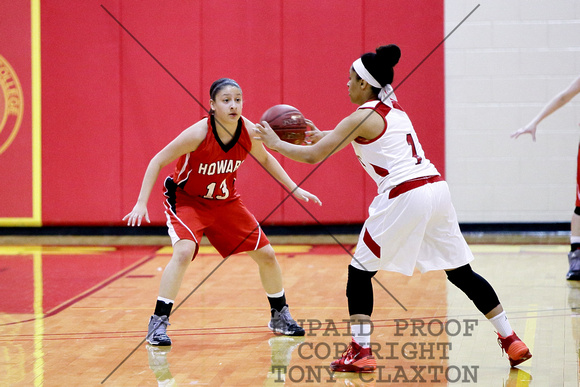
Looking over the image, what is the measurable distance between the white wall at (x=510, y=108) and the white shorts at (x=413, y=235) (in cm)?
440

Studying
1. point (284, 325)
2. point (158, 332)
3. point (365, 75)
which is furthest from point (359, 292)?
point (158, 332)

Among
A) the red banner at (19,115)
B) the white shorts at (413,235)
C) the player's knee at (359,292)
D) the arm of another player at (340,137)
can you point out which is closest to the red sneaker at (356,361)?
the player's knee at (359,292)

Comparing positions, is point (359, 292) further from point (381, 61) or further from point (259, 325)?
point (259, 325)

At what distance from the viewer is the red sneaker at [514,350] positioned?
12.4 feet

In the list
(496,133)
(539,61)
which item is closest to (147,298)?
(496,133)

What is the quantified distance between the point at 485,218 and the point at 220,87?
4.42 m

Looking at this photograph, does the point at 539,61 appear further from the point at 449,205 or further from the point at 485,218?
the point at 449,205

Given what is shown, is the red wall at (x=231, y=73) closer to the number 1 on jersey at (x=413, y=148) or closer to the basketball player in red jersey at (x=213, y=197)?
the basketball player in red jersey at (x=213, y=197)

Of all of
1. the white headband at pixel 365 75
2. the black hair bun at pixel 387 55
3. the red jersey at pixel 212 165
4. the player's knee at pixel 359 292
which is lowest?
the player's knee at pixel 359 292

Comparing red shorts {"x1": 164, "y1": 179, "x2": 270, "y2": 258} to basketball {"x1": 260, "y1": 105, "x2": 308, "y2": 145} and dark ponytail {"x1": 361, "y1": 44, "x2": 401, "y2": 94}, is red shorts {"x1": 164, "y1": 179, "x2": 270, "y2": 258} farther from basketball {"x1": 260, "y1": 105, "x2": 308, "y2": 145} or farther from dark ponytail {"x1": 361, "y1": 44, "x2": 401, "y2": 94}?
dark ponytail {"x1": 361, "y1": 44, "x2": 401, "y2": 94}

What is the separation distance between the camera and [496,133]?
8.02m

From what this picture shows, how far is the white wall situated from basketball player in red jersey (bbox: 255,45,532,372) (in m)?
4.35

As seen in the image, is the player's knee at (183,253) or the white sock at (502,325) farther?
the player's knee at (183,253)

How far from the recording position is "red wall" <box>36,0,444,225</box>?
804 centimetres
